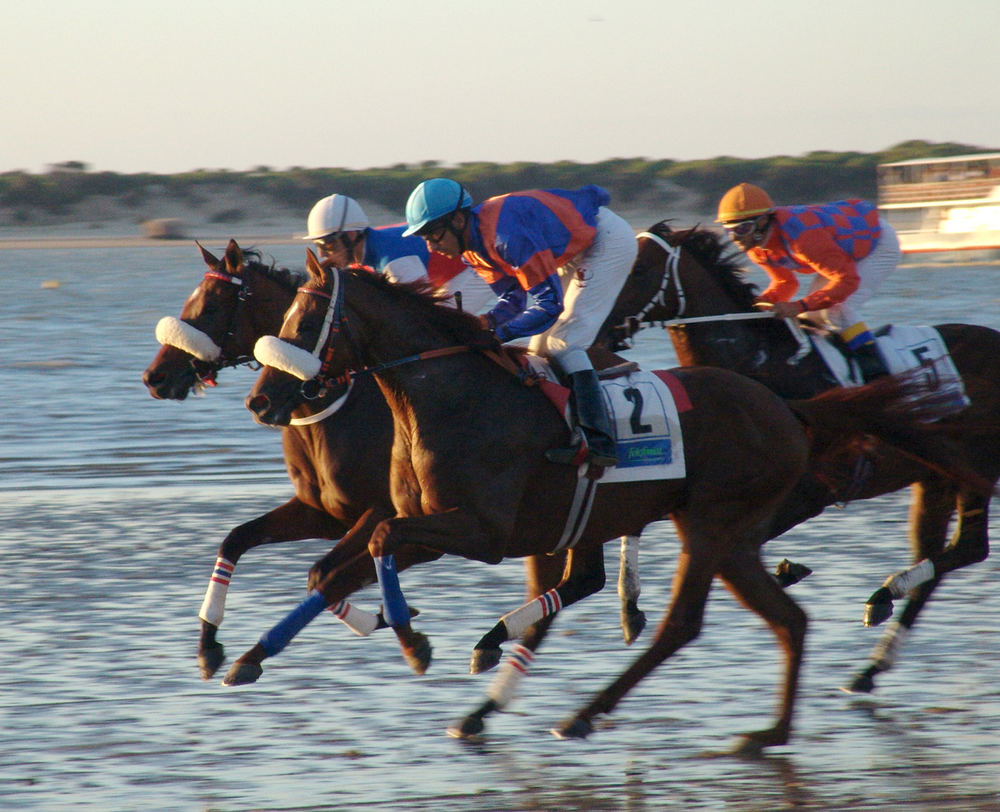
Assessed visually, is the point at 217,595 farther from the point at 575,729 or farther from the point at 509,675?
the point at 575,729

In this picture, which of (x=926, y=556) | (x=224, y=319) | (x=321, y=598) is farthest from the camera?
(x=926, y=556)

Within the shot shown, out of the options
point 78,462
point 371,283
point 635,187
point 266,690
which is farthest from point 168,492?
point 635,187

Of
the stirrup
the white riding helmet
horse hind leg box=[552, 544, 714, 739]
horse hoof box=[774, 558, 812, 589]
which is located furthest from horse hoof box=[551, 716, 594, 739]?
the white riding helmet

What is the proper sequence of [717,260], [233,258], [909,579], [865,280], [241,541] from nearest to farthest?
1. [241,541]
2. [909,579]
3. [233,258]
4. [717,260]
5. [865,280]

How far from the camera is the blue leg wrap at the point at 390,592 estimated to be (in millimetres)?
5352

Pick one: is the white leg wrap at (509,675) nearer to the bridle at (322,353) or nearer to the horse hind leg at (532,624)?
the horse hind leg at (532,624)

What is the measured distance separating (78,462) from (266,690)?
6.53m

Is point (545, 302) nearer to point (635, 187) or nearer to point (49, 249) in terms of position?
point (49, 249)

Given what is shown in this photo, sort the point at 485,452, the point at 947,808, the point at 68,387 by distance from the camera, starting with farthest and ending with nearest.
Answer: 1. the point at 68,387
2. the point at 485,452
3. the point at 947,808

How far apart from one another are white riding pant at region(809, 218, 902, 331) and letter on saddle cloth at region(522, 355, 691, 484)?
1888 mm

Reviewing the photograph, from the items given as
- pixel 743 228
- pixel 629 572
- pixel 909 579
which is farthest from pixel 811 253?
pixel 629 572

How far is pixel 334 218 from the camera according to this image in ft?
23.9

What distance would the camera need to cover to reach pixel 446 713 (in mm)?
5742

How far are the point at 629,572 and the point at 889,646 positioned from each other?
48.2 inches
